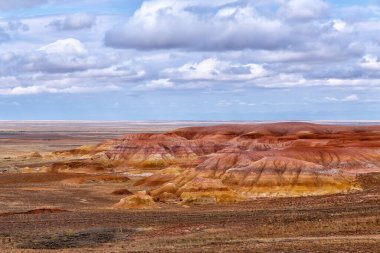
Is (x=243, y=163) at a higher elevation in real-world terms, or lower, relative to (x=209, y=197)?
higher

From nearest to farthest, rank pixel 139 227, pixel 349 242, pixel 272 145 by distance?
pixel 349 242, pixel 139 227, pixel 272 145

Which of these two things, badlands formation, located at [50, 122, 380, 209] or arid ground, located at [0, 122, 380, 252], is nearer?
arid ground, located at [0, 122, 380, 252]

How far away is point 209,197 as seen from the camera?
63.6 m

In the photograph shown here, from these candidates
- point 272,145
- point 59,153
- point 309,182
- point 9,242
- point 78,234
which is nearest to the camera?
point 9,242

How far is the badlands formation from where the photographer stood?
66625mm

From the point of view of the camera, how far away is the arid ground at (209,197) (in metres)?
36.0

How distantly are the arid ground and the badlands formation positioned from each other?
0.16 meters

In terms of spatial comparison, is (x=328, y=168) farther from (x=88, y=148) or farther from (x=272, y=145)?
(x=88, y=148)

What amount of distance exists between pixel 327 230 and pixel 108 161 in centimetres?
8451

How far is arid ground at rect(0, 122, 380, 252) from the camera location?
1416 inches

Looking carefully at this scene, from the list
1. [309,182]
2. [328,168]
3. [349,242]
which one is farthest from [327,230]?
[328,168]

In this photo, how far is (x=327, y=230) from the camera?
37.8 meters

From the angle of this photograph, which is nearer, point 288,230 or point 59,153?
point 288,230

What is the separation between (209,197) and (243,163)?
44.2ft
